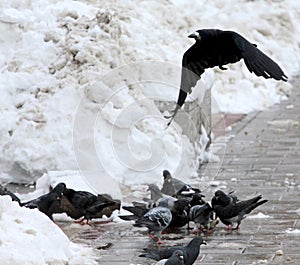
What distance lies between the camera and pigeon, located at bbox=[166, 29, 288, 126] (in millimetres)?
8828

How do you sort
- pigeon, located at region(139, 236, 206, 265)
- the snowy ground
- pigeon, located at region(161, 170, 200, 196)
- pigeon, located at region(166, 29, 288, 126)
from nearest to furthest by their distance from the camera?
1. pigeon, located at region(139, 236, 206, 265)
2. pigeon, located at region(166, 29, 288, 126)
3. pigeon, located at region(161, 170, 200, 196)
4. the snowy ground

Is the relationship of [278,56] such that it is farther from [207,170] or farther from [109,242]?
[109,242]

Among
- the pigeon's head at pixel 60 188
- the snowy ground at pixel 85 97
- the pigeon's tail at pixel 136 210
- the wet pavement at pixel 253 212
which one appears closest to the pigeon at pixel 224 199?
the wet pavement at pixel 253 212

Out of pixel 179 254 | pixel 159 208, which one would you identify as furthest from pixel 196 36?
pixel 179 254

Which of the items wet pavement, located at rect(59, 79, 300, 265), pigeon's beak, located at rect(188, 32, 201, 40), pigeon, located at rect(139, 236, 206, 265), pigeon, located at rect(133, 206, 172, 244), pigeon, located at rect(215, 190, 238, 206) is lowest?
wet pavement, located at rect(59, 79, 300, 265)

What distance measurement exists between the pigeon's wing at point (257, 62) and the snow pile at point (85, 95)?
8.20 ft

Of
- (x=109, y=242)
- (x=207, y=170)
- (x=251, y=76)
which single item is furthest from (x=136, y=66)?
(x=251, y=76)

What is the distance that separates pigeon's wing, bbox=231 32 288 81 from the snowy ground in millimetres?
2376

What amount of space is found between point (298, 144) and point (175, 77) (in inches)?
80.0

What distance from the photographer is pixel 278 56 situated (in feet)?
66.2

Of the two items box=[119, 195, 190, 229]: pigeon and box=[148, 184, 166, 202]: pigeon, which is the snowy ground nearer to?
box=[148, 184, 166, 202]: pigeon

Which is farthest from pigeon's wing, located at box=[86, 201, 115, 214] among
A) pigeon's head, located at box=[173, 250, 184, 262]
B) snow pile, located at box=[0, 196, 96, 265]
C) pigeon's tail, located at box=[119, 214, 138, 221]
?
pigeon's head, located at box=[173, 250, 184, 262]

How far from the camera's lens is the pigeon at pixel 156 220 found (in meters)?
9.09

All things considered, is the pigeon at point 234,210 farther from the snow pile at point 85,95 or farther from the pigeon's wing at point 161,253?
the snow pile at point 85,95
